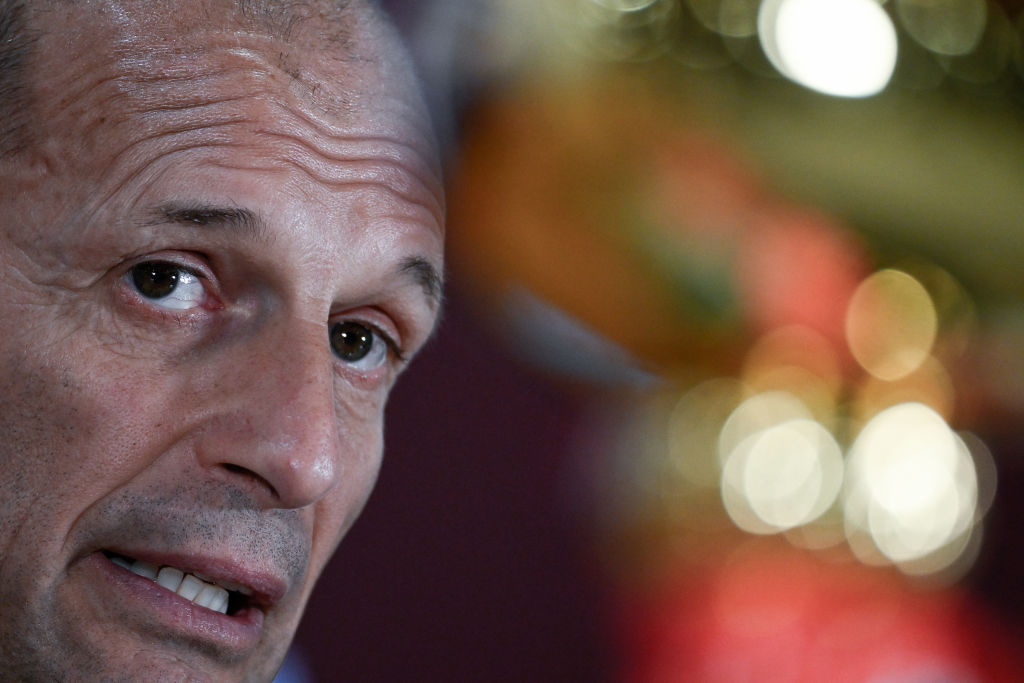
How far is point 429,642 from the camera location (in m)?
1.64

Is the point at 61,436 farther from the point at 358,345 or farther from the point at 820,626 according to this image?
the point at 820,626

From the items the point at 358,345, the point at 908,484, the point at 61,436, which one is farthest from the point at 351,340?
the point at 908,484

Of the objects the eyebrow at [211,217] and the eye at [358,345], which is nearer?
the eyebrow at [211,217]

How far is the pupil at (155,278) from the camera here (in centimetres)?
74

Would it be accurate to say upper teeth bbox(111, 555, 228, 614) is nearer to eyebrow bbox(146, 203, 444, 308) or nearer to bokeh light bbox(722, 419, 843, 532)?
eyebrow bbox(146, 203, 444, 308)

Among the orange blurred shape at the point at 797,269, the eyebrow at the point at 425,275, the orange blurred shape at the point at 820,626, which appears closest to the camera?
the eyebrow at the point at 425,275

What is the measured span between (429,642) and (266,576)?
3.14 ft

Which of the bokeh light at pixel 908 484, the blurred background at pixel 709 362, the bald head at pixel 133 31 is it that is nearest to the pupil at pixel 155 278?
the bald head at pixel 133 31

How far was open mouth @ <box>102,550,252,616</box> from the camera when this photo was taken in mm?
728

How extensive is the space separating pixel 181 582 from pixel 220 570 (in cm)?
4

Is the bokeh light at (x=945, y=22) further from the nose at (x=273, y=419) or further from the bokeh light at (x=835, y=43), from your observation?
the nose at (x=273, y=419)

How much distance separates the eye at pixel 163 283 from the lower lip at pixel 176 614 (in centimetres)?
20

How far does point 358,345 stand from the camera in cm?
92

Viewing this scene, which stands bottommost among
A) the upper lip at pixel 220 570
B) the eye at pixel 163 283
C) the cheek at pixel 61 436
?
the upper lip at pixel 220 570
